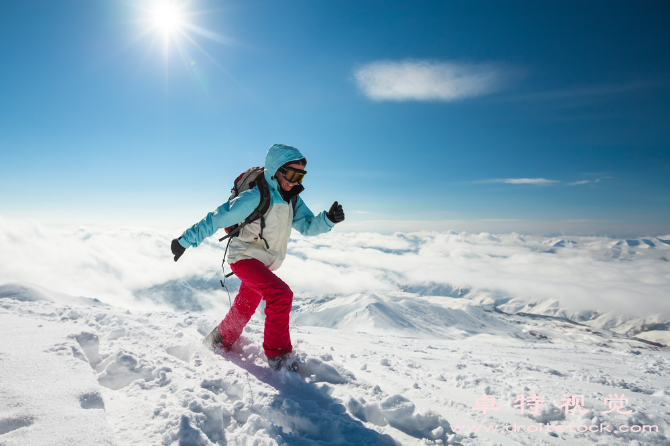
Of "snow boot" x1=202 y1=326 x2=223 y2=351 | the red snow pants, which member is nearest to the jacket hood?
the red snow pants

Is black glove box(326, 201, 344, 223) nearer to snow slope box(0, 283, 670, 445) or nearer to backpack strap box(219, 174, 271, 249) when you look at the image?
backpack strap box(219, 174, 271, 249)

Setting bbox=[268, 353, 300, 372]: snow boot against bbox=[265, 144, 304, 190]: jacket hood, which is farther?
bbox=[265, 144, 304, 190]: jacket hood

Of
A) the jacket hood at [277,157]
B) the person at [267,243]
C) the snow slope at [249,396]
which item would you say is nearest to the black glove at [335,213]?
the person at [267,243]

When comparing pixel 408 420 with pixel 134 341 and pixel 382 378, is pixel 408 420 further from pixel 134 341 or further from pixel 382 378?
pixel 134 341

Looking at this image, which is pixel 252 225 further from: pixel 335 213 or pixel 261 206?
pixel 335 213

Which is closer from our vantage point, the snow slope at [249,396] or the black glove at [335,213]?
the snow slope at [249,396]

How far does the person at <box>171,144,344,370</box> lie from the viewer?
386 cm

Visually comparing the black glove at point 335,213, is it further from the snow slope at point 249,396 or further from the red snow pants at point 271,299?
the snow slope at point 249,396

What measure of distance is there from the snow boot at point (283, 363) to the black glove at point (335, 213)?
2114mm

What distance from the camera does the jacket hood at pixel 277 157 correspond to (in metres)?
4.07

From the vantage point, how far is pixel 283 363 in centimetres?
378

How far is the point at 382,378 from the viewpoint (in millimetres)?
4152

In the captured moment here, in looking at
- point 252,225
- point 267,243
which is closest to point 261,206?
point 252,225

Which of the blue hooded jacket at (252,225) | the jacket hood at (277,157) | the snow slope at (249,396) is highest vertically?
the jacket hood at (277,157)
